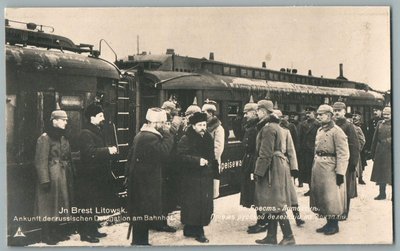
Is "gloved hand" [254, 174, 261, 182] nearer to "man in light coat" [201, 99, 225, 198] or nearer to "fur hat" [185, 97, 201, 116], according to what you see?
"man in light coat" [201, 99, 225, 198]

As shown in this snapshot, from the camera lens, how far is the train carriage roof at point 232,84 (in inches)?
191

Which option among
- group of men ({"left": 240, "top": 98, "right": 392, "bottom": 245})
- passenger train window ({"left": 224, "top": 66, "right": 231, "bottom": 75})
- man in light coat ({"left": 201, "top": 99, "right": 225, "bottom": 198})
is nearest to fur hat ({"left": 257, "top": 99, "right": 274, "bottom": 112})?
group of men ({"left": 240, "top": 98, "right": 392, "bottom": 245})

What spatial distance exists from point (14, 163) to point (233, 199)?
2.29 metres

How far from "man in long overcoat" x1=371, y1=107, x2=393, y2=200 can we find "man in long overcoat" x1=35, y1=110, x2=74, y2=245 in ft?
10.6

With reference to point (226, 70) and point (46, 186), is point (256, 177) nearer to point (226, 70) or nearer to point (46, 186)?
point (226, 70)

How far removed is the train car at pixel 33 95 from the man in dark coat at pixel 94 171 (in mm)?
95

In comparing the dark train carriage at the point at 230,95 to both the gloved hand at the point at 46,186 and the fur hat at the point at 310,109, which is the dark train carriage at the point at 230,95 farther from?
the gloved hand at the point at 46,186

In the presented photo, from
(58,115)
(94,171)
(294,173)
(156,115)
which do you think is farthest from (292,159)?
(58,115)

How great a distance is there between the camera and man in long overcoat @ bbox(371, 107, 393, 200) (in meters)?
4.79

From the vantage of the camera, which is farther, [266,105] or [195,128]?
[266,105]

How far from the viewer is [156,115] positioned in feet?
14.2

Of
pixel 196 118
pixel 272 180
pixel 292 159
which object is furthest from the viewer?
pixel 292 159

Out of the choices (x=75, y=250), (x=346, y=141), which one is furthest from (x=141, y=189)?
(x=346, y=141)

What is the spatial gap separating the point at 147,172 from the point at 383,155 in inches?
101
